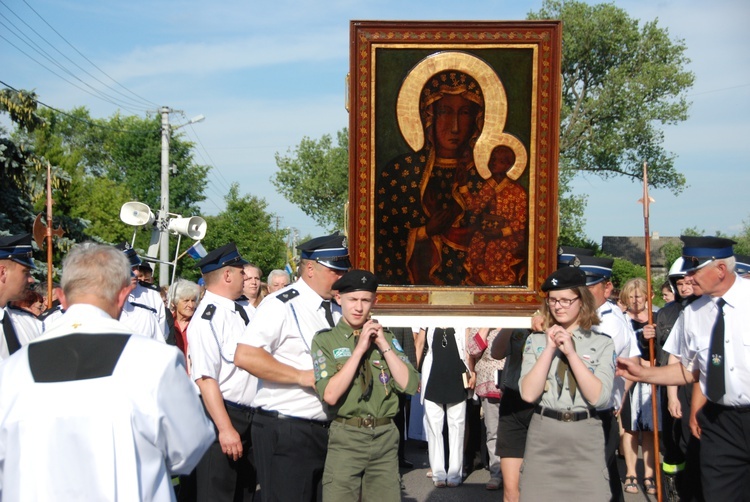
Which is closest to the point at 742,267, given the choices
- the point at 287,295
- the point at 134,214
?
the point at 287,295

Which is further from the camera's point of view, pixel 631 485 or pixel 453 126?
pixel 631 485

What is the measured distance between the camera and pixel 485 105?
Answer: 6605 mm

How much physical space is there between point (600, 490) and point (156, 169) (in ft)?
226

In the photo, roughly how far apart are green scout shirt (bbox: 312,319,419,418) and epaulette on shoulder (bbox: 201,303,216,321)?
4.80ft

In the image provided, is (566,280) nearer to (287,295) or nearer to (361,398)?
(361,398)

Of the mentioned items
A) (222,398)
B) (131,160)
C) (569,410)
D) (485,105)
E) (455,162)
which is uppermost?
(131,160)

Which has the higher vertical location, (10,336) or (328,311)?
(328,311)

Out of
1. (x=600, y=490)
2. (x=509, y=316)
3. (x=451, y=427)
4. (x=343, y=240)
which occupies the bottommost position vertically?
(x=451, y=427)

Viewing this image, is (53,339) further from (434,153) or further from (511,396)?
(511,396)

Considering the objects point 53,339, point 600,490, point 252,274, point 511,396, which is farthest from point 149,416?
point 252,274

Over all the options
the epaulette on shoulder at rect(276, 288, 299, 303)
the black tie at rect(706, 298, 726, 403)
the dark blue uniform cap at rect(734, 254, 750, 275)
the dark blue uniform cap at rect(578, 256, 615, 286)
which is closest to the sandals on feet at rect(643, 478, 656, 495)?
the dark blue uniform cap at rect(734, 254, 750, 275)

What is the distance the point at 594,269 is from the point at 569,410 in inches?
61.7

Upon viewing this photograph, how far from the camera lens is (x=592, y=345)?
18.1ft

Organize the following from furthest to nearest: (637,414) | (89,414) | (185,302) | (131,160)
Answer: (131,160), (637,414), (185,302), (89,414)
